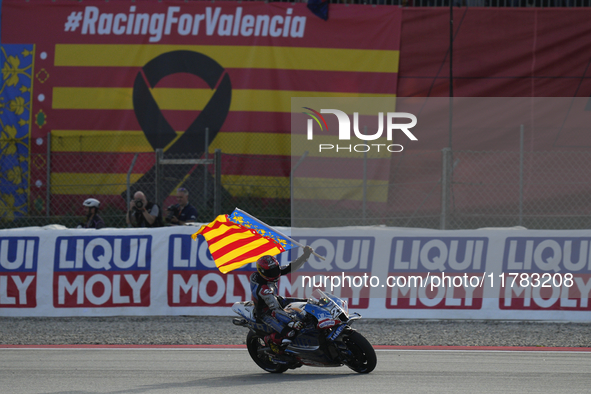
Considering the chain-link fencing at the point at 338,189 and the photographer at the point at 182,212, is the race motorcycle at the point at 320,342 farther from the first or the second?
the chain-link fencing at the point at 338,189

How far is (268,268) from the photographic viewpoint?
6844 mm

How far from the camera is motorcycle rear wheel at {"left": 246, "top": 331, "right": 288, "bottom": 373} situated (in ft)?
23.0

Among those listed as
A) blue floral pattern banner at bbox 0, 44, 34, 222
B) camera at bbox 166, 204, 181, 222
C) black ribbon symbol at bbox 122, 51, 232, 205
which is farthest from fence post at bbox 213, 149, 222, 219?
blue floral pattern banner at bbox 0, 44, 34, 222

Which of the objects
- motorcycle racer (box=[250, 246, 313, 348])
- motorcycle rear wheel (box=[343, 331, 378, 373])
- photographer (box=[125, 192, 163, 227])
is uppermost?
photographer (box=[125, 192, 163, 227])

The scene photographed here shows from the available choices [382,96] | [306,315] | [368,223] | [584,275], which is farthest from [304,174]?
[306,315]

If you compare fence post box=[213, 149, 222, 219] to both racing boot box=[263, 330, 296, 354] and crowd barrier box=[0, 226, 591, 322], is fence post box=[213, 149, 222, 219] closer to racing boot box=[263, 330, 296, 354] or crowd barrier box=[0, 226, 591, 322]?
crowd barrier box=[0, 226, 591, 322]

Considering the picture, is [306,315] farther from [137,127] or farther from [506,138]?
[137,127]

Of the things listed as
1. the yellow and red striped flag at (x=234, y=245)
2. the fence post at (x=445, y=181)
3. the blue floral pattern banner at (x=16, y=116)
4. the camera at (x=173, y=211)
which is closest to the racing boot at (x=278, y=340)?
the yellow and red striped flag at (x=234, y=245)

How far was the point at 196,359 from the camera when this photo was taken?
762 centimetres

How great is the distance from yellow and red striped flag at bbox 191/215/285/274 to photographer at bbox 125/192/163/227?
378 centimetres

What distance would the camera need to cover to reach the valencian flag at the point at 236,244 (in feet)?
23.6

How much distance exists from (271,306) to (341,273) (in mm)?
3239

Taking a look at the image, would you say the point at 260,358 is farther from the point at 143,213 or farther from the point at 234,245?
the point at 143,213

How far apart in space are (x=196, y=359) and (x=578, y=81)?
1116cm
